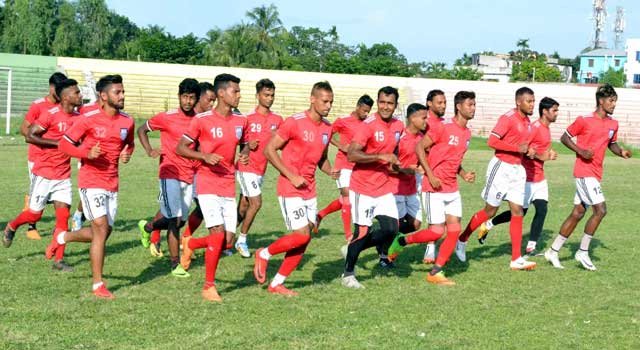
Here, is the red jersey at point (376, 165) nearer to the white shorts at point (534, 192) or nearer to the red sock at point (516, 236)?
the red sock at point (516, 236)

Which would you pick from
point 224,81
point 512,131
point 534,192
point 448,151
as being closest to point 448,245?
point 448,151

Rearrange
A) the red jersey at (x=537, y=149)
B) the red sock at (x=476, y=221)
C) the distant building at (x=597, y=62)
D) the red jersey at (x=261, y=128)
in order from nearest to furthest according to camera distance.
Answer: the red sock at (x=476, y=221) < the red jersey at (x=537, y=149) < the red jersey at (x=261, y=128) < the distant building at (x=597, y=62)

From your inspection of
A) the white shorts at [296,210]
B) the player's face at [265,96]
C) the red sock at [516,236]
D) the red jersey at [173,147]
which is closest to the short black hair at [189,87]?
the red jersey at [173,147]

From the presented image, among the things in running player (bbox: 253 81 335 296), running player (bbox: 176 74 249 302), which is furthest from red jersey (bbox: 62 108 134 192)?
running player (bbox: 253 81 335 296)

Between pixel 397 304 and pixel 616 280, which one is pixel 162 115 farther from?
pixel 616 280

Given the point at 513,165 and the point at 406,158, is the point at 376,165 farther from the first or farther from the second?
the point at 513,165

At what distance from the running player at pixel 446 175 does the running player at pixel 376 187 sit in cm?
63

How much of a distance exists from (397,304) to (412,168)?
211cm

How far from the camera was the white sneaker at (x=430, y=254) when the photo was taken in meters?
11.8

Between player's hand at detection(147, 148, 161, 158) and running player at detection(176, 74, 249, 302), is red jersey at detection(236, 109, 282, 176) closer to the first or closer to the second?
player's hand at detection(147, 148, 161, 158)

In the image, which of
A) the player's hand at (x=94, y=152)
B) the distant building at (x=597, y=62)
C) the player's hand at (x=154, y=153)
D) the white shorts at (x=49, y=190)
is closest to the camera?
the player's hand at (x=94, y=152)

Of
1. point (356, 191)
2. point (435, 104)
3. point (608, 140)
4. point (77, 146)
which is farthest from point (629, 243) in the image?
point (77, 146)

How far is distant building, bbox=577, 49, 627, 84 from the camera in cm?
13050

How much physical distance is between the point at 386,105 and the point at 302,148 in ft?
3.68
